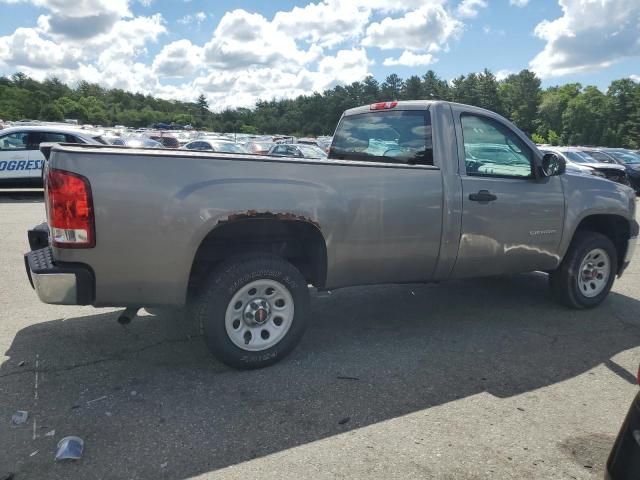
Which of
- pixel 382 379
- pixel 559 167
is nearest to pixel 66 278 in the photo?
pixel 382 379

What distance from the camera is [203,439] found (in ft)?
9.86

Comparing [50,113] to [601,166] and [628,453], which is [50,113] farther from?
[628,453]

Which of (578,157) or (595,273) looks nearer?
(595,273)

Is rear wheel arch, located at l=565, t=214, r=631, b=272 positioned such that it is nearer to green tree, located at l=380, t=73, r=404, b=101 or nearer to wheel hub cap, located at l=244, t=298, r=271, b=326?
wheel hub cap, located at l=244, t=298, r=271, b=326

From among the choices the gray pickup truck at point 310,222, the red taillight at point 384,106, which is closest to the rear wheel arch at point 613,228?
the gray pickup truck at point 310,222

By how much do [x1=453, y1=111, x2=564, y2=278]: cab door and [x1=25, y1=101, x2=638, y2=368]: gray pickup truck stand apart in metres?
0.01

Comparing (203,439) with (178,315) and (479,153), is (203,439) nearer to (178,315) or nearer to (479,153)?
(178,315)

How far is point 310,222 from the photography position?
3838mm

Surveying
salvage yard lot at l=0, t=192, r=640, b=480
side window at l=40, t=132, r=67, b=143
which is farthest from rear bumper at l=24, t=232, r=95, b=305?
side window at l=40, t=132, r=67, b=143

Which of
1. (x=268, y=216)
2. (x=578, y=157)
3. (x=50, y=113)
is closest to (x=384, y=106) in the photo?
(x=268, y=216)

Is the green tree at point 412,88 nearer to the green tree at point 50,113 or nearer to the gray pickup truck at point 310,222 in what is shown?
the green tree at point 50,113

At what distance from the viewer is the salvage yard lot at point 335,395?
2.84 meters

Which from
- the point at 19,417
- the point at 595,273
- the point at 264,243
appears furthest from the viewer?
the point at 595,273

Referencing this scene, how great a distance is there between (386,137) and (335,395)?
250 cm
